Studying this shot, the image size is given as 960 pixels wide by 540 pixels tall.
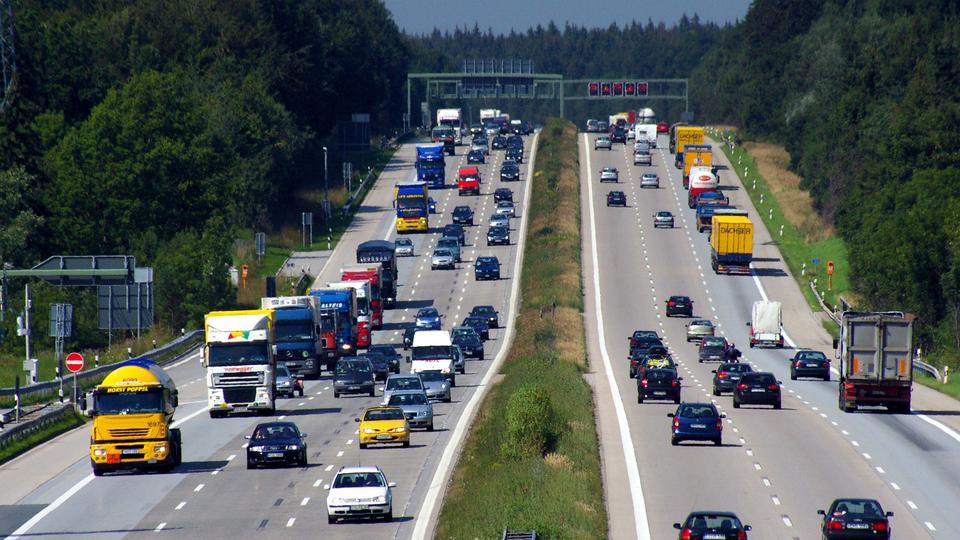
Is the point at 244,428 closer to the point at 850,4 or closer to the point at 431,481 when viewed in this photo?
the point at 431,481

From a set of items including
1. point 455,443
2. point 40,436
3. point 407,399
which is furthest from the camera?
point 407,399

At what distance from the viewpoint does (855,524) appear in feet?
93.4

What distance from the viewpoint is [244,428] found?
5159cm

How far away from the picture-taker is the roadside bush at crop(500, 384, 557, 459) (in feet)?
130

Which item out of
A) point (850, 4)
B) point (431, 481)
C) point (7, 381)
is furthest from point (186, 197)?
point (850, 4)

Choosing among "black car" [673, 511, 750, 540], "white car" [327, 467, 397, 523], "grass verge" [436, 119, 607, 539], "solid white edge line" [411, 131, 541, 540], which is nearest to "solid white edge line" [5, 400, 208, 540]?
"white car" [327, 467, 397, 523]

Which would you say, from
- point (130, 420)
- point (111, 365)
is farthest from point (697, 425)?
point (111, 365)

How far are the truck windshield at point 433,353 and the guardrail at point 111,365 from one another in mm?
12530

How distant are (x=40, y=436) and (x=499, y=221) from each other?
72.6m

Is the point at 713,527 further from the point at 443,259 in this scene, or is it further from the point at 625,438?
the point at 443,259

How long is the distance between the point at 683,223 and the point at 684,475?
8484 centimetres

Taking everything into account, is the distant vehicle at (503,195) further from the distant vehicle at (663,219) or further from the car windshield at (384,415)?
the car windshield at (384,415)

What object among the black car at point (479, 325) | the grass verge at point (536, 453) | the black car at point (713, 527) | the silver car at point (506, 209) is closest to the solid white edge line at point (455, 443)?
the grass verge at point (536, 453)

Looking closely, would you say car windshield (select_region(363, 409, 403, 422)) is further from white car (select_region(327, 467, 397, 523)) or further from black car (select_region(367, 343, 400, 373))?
black car (select_region(367, 343, 400, 373))
